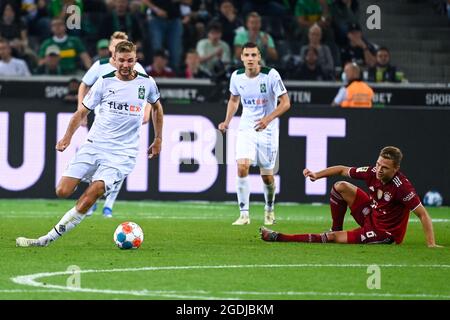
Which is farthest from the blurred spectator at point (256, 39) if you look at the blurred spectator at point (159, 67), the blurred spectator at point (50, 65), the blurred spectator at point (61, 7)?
the blurred spectator at point (50, 65)

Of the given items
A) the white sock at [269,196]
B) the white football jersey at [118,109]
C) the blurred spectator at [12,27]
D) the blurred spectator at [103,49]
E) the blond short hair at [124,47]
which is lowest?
the white sock at [269,196]

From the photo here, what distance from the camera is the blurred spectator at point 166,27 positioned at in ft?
74.9

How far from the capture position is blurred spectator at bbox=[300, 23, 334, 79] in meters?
22.2

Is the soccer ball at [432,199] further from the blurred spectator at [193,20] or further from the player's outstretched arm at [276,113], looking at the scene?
the blurred spectator at [193,20]

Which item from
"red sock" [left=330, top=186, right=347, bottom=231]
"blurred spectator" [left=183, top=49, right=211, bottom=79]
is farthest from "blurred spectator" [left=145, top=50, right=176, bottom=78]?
"red sock" [left=330, top=186, right=347, bottom=231]

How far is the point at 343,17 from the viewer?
2383 centimetres

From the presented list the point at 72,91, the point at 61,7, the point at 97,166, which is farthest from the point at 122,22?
the point at 97,166

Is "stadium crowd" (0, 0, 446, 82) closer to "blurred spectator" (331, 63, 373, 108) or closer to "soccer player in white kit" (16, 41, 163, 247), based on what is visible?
"blurred spectator" (331, 63, 373, 108)

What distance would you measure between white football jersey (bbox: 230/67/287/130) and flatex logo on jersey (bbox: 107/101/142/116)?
3.77m

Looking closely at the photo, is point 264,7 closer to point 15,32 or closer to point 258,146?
point 15,32

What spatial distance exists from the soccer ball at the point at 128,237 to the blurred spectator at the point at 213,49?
9.92 meters
